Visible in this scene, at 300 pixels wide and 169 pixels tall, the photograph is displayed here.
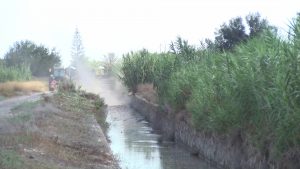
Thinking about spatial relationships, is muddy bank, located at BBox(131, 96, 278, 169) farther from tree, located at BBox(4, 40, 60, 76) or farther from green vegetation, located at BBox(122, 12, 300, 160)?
tree, located at BBox(4, 40, 60, 76)

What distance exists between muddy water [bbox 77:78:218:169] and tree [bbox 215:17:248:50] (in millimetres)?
6862

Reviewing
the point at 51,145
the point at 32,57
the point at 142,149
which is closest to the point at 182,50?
the point at 142,149

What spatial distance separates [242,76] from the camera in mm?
13930

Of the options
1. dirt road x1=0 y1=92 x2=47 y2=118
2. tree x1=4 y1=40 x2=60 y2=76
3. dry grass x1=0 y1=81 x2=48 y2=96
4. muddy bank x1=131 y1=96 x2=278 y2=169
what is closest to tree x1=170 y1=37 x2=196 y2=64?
muddy bank x1=131 y1=96 x2=278 y2=169

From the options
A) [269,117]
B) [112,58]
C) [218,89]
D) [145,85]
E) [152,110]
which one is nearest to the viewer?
[269,117]

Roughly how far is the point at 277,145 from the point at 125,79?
39.0 metres

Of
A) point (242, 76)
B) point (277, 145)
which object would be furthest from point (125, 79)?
point (277, 145)

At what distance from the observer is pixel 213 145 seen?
696 inches

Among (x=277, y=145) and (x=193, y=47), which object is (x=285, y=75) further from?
(x=193, y=47)

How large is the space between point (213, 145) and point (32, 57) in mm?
57133

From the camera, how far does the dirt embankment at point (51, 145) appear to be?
10.5 meters

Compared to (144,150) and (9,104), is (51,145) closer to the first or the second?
(144,150)

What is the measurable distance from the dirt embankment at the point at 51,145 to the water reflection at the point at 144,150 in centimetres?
122

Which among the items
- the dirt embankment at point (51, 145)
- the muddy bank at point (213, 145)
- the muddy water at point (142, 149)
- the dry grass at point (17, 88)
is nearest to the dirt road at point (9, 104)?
the dirt embankment at point (51, 145)
